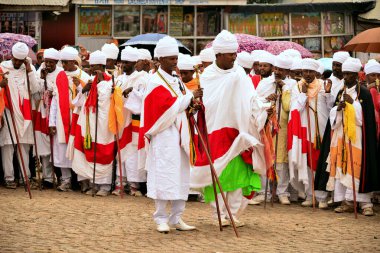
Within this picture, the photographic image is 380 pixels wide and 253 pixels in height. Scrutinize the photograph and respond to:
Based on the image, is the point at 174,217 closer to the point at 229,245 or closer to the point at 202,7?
the point at 229,245

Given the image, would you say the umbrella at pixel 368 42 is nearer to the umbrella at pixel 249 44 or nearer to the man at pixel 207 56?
the man at pixel 207 56

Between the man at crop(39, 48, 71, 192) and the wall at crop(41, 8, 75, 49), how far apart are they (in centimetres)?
1039

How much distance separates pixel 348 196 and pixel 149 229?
362cm

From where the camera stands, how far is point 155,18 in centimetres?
2698

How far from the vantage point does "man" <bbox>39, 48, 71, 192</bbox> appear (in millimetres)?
15906

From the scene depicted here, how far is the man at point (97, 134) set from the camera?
1559 centimetres

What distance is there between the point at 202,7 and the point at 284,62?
41.4 feet

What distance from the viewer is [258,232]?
1134 centimetres

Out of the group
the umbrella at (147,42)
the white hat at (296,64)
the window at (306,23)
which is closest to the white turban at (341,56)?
the white hat at (296,64)

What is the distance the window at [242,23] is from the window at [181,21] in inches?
45.0

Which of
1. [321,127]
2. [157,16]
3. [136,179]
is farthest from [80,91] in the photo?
[157,16]

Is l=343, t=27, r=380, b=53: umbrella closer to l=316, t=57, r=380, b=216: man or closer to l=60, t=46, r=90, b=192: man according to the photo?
l=316, t=57, r=380, b=216: man

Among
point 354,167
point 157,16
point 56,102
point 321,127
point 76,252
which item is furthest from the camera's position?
point 157,16

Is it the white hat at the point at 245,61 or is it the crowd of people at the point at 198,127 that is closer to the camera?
the crowd of people at the point at 198,127
